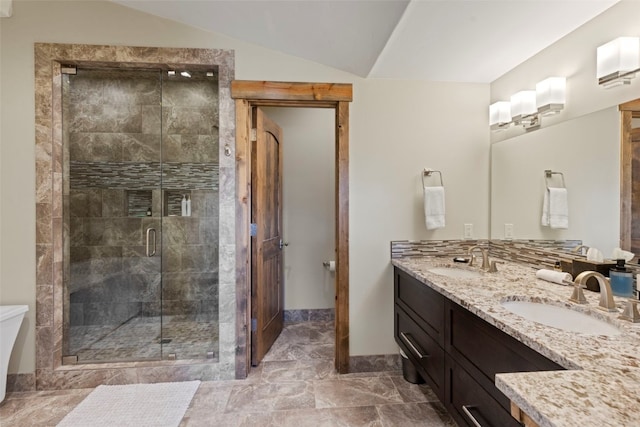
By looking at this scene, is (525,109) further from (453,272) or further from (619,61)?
(453,272)

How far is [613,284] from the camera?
1250 mm

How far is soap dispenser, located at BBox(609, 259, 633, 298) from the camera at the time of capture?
1.21 m

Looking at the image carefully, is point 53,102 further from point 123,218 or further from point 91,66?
point 123,218

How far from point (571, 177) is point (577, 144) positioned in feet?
0.61

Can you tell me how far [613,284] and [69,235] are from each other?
130 inches

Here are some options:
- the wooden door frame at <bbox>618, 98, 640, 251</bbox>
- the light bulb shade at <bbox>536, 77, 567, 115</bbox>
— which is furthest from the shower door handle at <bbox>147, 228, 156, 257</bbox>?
the wooden door frame at <bbox>618, 98, 640, 251</bbox>

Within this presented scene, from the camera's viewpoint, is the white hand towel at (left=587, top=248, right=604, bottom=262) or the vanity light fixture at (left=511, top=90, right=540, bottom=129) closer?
the white hand towel at (left=587, top=248, right=604, bottom=262)

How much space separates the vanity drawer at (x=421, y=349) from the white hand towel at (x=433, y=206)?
69 cm

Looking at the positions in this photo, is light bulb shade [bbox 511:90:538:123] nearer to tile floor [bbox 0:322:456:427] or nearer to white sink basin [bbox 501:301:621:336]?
white sink basin [bbox 501:301:621:336]

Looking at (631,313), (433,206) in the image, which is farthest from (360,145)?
(631,313)

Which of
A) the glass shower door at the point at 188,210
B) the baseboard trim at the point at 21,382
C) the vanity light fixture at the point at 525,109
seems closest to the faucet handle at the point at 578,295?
the vanity light fixture at the point at 525,109

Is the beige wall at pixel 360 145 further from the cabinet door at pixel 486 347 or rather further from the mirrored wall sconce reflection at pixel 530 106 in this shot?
the cabinet door at pixel 486 347

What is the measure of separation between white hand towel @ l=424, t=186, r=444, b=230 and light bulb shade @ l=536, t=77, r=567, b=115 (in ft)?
2.58

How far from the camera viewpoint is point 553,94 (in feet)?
5.49
